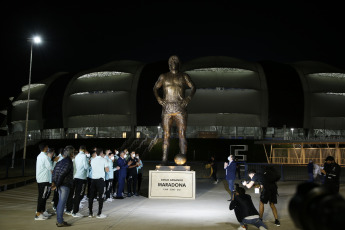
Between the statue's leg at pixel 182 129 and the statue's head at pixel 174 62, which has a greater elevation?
the statue's head at pixel 174 62

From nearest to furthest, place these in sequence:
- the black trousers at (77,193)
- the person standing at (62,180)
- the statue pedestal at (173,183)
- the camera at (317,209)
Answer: the camera at (317,209), the person standing at (62,180), the black trousers at (77,193), the statue pedestal at (173,183)

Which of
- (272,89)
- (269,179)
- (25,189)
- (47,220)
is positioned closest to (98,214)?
(47,220)

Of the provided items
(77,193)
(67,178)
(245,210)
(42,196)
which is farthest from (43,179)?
(245,210)

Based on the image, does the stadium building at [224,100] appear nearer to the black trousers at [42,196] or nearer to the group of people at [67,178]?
the group of people at [67,178]

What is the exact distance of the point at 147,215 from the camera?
9.07 m

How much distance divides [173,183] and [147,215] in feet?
9.94

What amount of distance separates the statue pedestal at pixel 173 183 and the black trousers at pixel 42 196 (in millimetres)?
4022

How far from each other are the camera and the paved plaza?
6.53 meters

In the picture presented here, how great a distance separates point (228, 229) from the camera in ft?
24.4

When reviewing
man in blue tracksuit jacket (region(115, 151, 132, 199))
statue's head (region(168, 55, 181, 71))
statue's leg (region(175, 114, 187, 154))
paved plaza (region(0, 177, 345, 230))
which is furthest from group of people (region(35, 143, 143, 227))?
statue's head (region(168, 55, 181, 71))

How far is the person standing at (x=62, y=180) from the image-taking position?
7.58 m

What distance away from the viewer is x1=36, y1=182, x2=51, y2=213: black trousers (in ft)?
27.6

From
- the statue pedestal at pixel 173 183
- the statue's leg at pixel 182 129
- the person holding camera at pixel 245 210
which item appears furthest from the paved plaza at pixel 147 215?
the statue's leg at pixel 182 129

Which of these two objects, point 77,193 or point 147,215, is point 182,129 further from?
point 77,193
